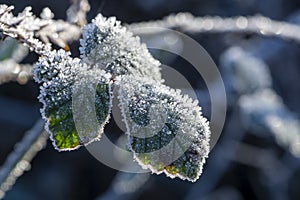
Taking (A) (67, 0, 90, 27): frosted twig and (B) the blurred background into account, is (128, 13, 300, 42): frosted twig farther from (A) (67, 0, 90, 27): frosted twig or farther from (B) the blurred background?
(B) the blurred background

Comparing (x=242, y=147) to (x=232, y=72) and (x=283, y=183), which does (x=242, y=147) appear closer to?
(x=283, y=183)

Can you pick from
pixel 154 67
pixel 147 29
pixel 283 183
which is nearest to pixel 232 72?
pixel 147 29

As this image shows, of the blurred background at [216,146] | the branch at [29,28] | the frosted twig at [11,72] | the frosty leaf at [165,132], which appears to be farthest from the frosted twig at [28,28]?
the blurred background at [216,146]

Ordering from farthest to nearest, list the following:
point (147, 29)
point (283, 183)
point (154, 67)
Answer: point (283, 183) → point (147, 29) → point (154, 67)

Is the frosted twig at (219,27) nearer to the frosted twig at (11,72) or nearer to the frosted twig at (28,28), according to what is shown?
the frosted twig at (11,72)

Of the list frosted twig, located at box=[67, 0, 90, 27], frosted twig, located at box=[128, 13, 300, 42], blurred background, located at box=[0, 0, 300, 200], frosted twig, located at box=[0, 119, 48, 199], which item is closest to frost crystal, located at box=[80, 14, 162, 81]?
frosted twig, located at box=[67, 0, 90, 27]

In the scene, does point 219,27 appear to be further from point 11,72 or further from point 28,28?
point 28,28
